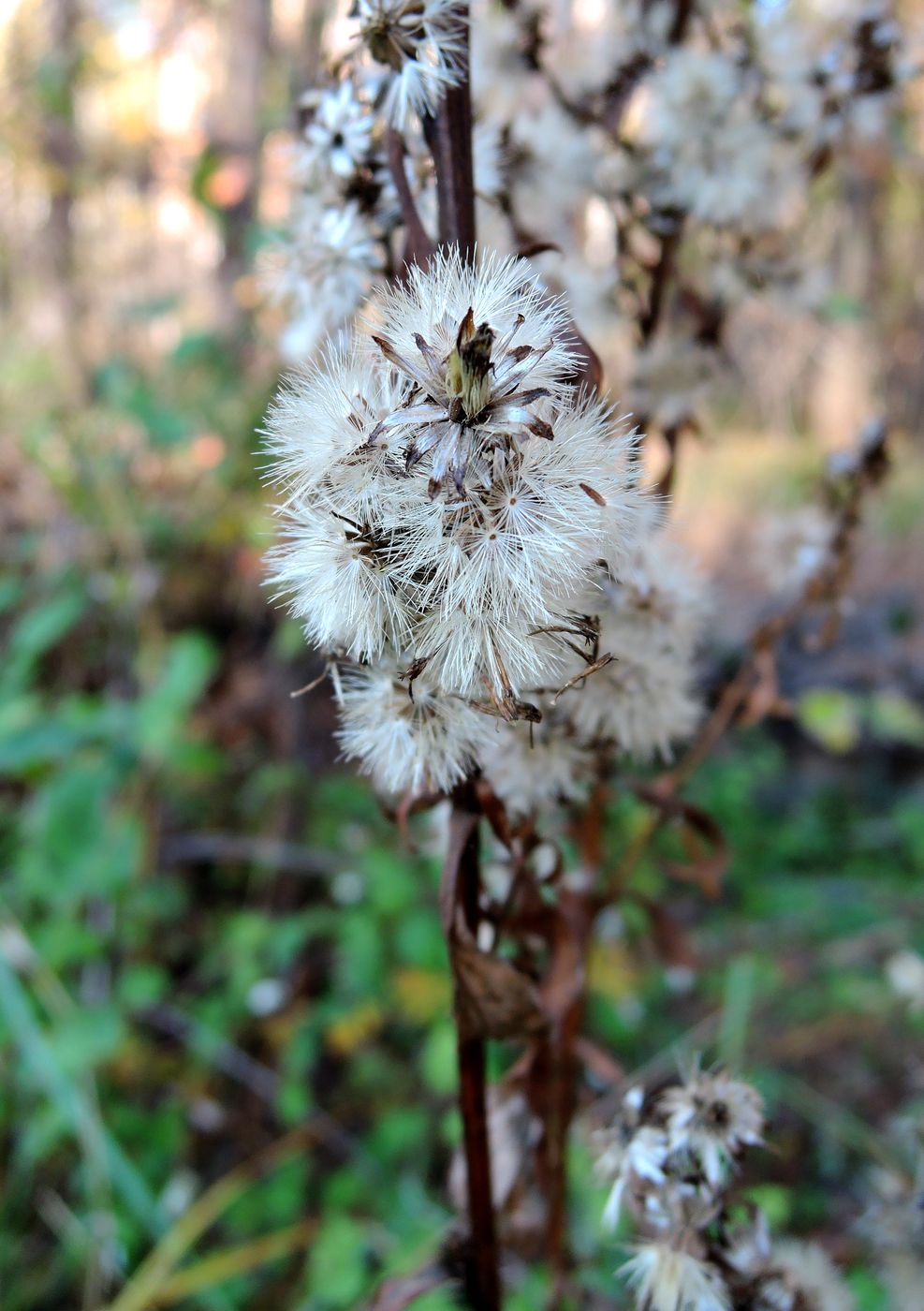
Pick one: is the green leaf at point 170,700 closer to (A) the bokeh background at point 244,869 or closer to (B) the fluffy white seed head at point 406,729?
(A) the bokeh background at point 244,869

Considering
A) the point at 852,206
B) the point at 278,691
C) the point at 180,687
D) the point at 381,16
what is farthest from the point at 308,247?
the point at 852,206

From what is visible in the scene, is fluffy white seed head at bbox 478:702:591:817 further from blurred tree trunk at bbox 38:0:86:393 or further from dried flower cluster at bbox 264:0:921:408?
blurred tree trunk at bbox 38:0:86:393

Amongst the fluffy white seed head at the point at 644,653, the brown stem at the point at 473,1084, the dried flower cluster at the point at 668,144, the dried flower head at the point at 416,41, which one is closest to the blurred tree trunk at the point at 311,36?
the dried flower cluster at the point at 668,144

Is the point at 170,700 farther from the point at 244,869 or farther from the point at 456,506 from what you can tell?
the point at 456,506

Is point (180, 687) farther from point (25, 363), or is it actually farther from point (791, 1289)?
point (25, 363)

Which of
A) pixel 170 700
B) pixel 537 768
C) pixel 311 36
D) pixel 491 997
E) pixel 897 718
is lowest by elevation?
pixel 897 718

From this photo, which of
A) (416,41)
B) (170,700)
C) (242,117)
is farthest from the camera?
(242,117)

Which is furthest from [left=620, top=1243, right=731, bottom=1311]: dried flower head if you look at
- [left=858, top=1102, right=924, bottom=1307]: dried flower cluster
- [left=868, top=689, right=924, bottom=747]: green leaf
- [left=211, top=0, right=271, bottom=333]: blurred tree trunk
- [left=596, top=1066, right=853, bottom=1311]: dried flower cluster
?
[left=211, top=0, right=271, bottom=333]: blurred tree trunk

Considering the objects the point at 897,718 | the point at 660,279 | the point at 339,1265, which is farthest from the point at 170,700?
the point at 897,718
